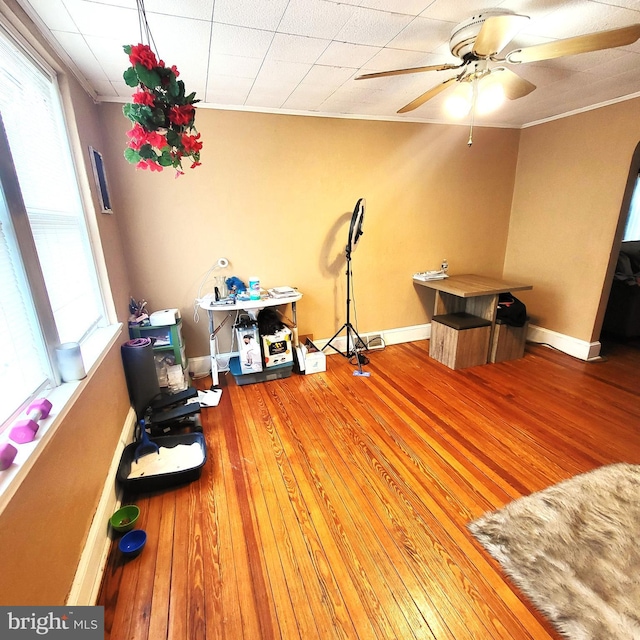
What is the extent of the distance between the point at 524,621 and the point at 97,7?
306cm

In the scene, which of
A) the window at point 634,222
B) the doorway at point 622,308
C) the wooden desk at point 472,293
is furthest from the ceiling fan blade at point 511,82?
the window at point 634,222

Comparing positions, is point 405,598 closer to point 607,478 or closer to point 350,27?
point 607,478

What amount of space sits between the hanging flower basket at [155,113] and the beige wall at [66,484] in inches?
25.0

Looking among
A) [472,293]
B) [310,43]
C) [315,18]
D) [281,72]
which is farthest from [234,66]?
[472,293]

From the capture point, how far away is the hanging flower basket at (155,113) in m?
1.20

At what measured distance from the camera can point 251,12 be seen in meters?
1.53

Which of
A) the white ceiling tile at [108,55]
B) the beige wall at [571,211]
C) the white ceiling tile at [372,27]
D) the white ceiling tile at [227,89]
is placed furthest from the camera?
the beige wall at [571,211]

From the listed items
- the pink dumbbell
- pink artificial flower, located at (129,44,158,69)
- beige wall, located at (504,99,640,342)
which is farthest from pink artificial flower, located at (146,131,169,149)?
beige wall, located at (504,99,640,342)

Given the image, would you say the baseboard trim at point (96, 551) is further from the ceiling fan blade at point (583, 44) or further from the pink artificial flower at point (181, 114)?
the ceiling fan blade at point (583, 44)

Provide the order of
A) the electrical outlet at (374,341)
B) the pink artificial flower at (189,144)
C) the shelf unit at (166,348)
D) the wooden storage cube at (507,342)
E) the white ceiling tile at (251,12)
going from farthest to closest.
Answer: the electrical outlet at (374,341) < the wooden storage cube at (507,342) < the shelf unit at (166,348) < the white ceiling tile at (251,12) < the pink artificial flower at (189,144)

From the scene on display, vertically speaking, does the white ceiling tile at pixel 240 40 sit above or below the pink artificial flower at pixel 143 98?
above

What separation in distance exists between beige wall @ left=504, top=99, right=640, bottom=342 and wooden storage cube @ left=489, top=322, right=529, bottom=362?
0.57 m

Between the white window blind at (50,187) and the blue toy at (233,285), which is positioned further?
the blue toy at (233,285)

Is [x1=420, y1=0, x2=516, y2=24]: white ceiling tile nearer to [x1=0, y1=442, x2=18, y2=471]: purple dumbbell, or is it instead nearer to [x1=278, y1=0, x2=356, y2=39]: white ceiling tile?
[x1=278, y1=0, x2=356, y2=39]: white ceiling tile
